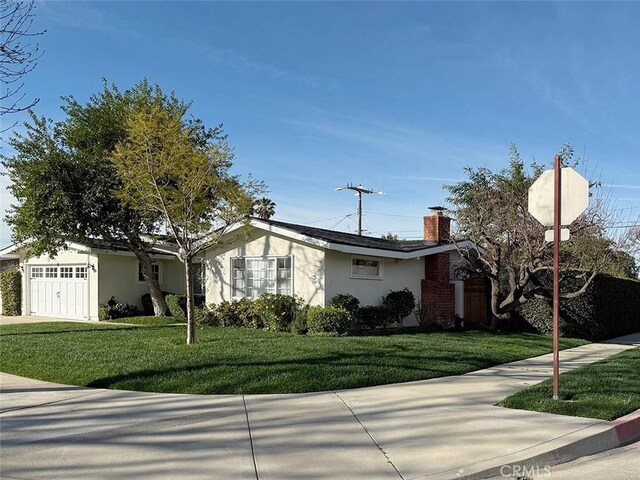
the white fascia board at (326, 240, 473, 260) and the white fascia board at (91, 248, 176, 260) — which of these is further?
the white fascia board at (91, 248, 176, 260)

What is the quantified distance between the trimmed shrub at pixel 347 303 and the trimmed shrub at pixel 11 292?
53.1ft

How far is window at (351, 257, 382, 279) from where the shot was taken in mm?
18672

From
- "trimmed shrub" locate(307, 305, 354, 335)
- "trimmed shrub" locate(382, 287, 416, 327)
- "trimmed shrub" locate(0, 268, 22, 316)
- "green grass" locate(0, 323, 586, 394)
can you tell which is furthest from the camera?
"trimmed shrub" locate(0, 268, 22, 316)

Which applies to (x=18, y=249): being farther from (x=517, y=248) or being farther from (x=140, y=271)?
(x=517, y=248)

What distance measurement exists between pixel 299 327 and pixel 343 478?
453 inches

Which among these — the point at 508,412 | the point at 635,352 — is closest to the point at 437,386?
the point at 508,412

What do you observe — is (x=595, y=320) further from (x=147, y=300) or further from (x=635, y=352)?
(x=147, y=300)

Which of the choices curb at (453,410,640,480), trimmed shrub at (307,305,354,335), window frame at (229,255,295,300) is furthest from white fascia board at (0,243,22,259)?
curb at (453,410,640,480)

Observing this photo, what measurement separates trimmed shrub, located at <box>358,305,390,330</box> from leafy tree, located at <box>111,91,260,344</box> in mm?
5431

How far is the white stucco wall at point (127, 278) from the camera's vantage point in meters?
23.1

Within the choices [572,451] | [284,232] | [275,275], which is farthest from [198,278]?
[572,451]

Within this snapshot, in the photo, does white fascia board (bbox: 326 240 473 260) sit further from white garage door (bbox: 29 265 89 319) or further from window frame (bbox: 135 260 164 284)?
white garage door (bbox: 29 265 89 319)

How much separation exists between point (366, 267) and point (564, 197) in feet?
35.5

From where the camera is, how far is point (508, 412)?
25.6 ft
